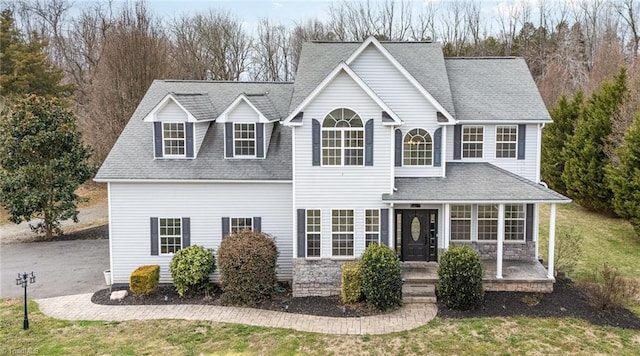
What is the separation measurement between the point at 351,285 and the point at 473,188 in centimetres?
525

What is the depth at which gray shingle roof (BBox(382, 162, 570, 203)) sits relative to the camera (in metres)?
16.4

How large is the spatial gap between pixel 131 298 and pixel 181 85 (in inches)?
359

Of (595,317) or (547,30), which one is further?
(547,30)

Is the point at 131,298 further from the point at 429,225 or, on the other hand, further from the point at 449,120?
the point at 449,120

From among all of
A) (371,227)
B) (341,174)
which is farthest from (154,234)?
(371,227)

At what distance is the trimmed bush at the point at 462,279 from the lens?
50.0ft

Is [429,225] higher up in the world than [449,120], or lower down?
lower down

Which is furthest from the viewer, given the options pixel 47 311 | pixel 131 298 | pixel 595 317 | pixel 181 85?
pixel 181 85

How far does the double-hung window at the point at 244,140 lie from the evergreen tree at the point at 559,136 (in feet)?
63.7

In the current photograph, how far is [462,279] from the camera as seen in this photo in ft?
50.0

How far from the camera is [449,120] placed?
17.4 meters

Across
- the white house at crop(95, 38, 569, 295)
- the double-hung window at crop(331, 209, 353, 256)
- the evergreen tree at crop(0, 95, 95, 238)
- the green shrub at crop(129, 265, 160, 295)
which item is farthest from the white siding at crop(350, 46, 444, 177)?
the evergreen tree at crop(0, 95, 95, 238)

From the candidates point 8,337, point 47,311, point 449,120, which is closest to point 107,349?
point 8,337

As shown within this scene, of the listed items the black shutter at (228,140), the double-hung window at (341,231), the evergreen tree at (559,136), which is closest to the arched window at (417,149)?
the double-hung window at (341,231)
